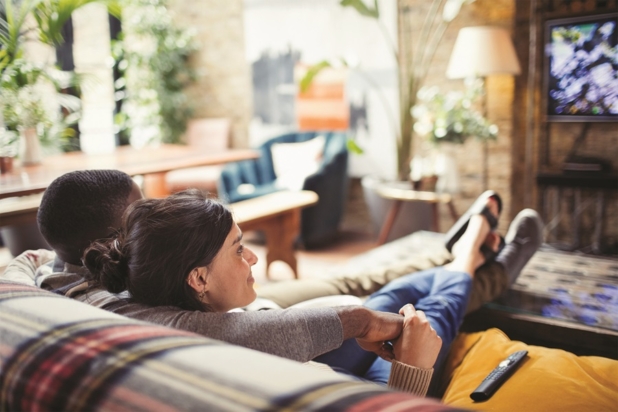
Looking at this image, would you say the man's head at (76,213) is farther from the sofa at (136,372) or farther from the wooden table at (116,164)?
the wooden table at (116,164)

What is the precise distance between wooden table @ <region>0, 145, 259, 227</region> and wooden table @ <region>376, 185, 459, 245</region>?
111 centimetres

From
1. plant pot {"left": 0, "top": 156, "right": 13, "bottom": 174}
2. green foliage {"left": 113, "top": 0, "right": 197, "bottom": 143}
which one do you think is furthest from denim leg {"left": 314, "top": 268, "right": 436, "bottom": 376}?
green foliage {"left": 113, "top": 0, "right": 197, "bottom": 143}

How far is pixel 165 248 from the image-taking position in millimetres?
1170

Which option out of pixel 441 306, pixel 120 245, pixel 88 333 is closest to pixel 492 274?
pixel 441 306

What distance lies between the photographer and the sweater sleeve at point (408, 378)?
4.29 ft

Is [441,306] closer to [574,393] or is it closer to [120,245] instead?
[574,393]

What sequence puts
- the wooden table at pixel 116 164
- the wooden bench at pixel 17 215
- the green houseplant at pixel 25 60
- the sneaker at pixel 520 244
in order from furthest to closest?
the green houseplant at pixel 25 60
the wooden table at pixel 116 164
the wooden bench at pixel 17 215
the sneaker at pixel 520 244

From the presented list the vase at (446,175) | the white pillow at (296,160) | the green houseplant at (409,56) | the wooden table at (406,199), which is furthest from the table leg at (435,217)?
the white pillow at (296,160)

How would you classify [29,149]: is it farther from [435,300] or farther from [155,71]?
[435,300]

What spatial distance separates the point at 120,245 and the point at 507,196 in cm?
368

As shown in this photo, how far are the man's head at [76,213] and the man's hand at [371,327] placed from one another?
0.60m

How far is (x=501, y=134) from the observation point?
437cm

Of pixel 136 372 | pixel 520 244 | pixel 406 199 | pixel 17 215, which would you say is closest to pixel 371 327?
pixel 136 372

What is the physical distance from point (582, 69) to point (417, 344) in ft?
10.7
